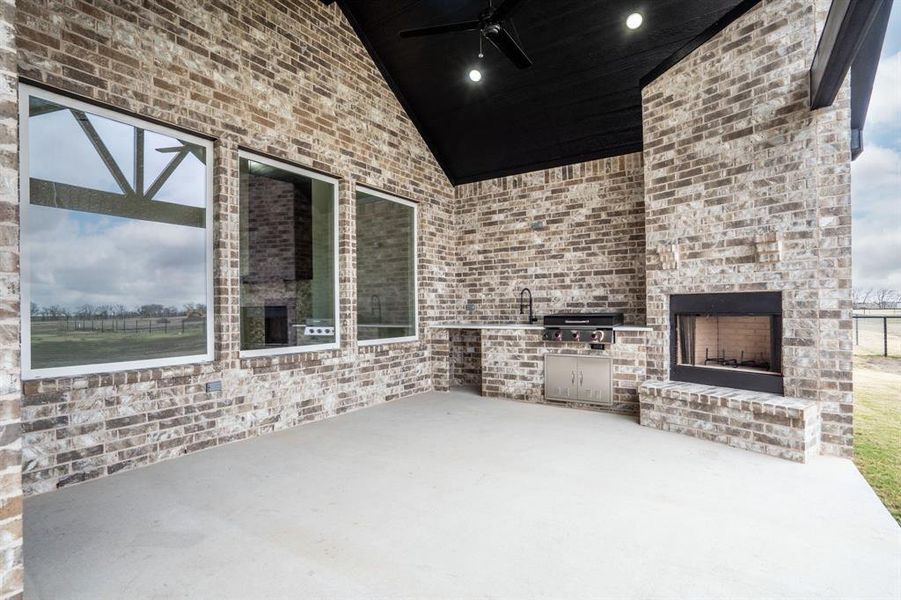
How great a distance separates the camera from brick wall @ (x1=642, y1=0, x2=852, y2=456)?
3.52m

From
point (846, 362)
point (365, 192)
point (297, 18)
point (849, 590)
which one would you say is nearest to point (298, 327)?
point (365, 192)

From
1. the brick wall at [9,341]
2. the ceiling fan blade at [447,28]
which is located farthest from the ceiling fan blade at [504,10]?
the brick wall at [9,341]

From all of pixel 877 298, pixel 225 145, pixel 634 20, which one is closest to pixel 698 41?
pixel 634 20

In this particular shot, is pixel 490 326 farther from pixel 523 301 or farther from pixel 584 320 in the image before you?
pixel 584 320

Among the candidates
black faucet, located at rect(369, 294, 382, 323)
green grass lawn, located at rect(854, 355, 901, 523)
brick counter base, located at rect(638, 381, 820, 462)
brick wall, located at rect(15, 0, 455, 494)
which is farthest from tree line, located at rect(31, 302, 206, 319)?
green grass lawn, located at rect(854, 355, 901, 523)

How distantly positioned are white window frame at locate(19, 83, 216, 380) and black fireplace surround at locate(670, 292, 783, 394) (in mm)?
4476

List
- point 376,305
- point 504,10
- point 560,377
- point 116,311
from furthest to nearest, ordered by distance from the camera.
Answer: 1. point 376,305
2. point 560,377
3. point 504,10
4. point 116,311

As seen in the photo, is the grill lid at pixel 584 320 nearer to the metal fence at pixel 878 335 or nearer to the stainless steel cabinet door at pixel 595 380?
the stainless steel cabinet door at pixel 595 380

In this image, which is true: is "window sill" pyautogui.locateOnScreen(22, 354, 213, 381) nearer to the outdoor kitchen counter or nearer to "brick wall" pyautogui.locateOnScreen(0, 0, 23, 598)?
"brick wall" pyautogui.locateOnScreen(0, 0, 23, 598)

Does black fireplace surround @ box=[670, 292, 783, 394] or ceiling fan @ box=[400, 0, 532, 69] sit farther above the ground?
ceiling fan @ box=[400, 0, 532, 69]

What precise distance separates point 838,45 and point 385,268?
470 centimetres

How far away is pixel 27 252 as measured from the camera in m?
3.00

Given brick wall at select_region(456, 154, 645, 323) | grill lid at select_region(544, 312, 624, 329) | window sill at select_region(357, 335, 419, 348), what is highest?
brick wall at select_region(456, 154, 645, 323)

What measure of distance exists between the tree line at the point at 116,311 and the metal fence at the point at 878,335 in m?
6.10
